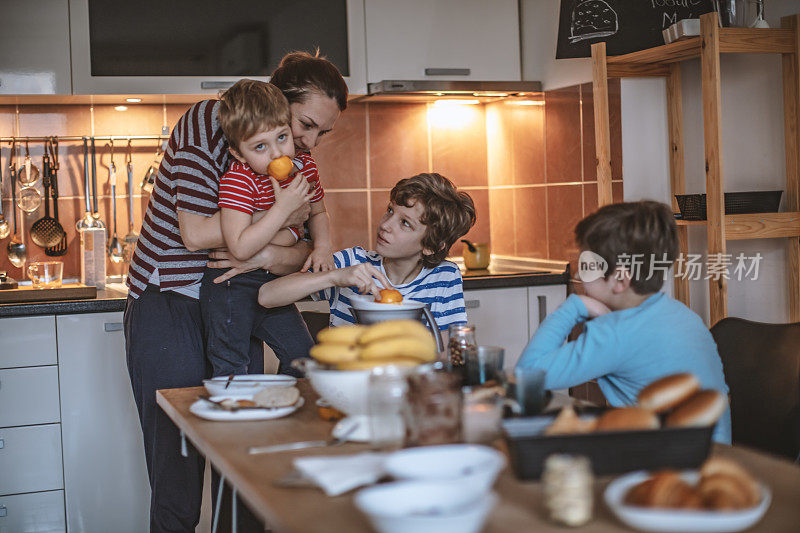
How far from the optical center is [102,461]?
9.06 feet

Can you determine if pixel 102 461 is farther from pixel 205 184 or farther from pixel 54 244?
pixel 205 184

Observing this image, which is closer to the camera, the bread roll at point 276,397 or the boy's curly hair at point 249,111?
the bread roll at point 276,397

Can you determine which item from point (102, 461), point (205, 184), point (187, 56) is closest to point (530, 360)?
point (205, 184)

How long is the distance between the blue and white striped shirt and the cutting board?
36.5 inches

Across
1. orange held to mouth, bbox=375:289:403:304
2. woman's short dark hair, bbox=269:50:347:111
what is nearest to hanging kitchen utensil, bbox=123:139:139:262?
woman's short dark hair, bbox=269:50:347:111

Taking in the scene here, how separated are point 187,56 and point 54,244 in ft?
2.74

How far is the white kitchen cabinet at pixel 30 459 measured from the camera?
267 cm

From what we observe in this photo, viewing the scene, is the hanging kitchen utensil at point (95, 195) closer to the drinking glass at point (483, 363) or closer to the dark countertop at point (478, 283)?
the dark countertop at point (478, 283)

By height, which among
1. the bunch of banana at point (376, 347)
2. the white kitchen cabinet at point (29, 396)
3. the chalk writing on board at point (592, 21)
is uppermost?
the chalk writing on board at point (592, 21)

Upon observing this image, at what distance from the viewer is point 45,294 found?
2.75 meters

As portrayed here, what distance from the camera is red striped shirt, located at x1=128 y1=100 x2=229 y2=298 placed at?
1.90 metres

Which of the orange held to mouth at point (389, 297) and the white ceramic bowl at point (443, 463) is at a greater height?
the orange held to mouth at point (389, 297)

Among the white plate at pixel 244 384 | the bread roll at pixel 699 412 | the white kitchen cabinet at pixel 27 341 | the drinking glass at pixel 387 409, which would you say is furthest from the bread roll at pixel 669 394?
the white kitchen cabinet at pixel 27 341

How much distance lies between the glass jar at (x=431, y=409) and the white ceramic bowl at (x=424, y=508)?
207mm
